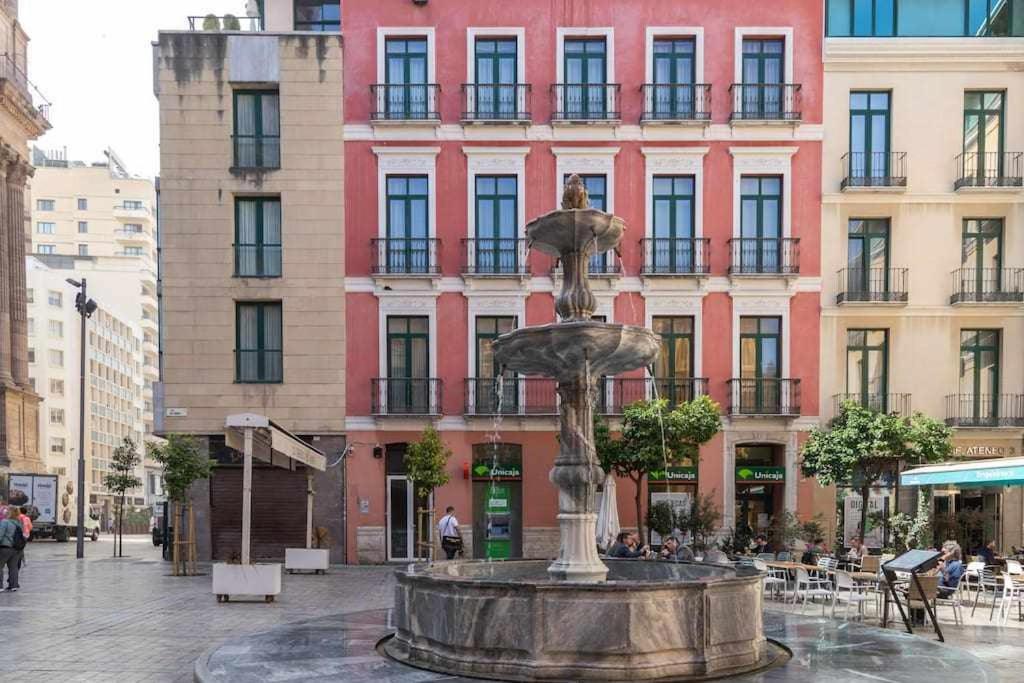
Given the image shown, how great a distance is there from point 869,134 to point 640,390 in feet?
33.7

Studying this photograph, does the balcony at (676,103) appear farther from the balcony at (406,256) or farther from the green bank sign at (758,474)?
the green bank sign at (758,474)

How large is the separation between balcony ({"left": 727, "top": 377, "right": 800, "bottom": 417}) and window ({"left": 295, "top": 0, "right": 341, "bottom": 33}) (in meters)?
16.7

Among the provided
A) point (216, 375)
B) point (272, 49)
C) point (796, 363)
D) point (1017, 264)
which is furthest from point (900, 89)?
point (216, 375)

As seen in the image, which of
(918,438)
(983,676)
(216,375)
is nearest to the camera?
(983,676)

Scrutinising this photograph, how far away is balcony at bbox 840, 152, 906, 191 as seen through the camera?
80.1 ft

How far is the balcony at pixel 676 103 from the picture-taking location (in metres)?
24.4

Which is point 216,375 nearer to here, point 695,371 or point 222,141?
point 222,141

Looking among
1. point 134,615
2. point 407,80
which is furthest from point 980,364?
point 134,615

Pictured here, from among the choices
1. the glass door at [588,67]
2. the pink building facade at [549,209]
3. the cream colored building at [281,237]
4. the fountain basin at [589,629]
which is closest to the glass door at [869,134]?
the pink building facade at [549,209]

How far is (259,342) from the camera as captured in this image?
80.6ft

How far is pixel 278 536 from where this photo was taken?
79.0 feet

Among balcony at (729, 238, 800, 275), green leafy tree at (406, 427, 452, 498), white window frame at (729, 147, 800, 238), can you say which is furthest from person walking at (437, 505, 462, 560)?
white window frame at (729, 147, 800, 238)

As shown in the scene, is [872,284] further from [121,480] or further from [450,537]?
[121,480]

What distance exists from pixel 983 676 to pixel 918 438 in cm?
1350
